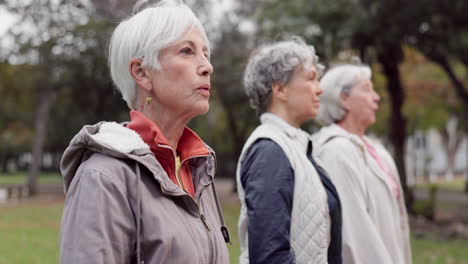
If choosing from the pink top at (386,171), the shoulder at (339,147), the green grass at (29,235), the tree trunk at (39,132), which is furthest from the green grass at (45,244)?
the tree trunk at (39,132)

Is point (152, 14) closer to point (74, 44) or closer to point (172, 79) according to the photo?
point (172, 79)

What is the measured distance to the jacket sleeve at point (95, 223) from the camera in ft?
5.09

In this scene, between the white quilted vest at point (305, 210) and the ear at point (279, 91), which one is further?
the ear at point (279, 91)

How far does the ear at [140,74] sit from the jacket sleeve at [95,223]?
422 mm

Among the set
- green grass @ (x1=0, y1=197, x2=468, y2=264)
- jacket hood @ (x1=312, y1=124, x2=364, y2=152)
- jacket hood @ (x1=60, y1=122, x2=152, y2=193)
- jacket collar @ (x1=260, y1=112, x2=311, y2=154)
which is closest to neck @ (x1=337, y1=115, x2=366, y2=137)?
jacket hood @ (x1=312, y1=124, x2=364, y2=152)

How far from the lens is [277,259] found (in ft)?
8.91

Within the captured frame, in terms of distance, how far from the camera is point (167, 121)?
199 cm

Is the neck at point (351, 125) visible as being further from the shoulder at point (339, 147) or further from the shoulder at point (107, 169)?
the shoulder at point (107, 169)

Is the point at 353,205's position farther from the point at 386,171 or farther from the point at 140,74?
the point at 140,74

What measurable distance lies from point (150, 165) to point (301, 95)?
5.46 ft

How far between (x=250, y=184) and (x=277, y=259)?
41 cm

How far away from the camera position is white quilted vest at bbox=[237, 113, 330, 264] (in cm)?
287

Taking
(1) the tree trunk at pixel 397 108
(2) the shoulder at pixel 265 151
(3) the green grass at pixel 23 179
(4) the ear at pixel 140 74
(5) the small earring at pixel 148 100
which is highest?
(4) the ear at pixel 140 74

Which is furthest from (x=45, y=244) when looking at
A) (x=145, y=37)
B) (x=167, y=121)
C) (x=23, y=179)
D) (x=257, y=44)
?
(x=23, y=179)
